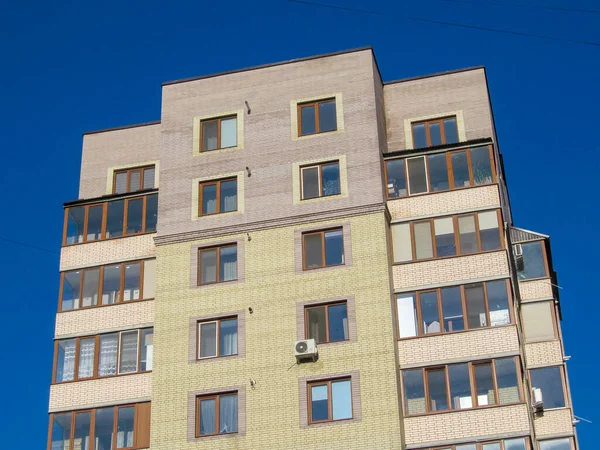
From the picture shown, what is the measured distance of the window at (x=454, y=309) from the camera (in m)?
40.3

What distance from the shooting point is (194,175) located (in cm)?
4528

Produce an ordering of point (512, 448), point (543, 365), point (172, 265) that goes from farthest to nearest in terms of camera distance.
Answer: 1. point (543, 365)
2. point (172, 265)
3. point (512, 448)

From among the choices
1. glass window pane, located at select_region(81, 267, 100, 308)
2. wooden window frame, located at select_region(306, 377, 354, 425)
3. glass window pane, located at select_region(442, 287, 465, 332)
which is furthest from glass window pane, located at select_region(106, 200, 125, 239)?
glass window pane, located at select_region(442, 287, 465, 332)

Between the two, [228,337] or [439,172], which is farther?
[439,172]

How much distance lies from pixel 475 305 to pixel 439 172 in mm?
5956

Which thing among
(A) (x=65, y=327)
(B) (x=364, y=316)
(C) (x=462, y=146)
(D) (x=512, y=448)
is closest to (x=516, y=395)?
(D) (x=512, y=448)

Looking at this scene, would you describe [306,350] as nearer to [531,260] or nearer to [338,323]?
[338,323]

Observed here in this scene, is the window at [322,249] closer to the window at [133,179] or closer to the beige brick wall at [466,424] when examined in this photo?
the beige brick wall at [466,424]

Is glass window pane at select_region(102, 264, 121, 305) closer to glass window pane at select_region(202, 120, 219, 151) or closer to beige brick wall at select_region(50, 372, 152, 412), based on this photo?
beige brick wall at select_region(50, 372, 152, 412)

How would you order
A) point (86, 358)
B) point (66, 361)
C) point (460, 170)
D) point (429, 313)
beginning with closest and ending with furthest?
point (429, 313) → point (86, 358) → point (66, 361) → point (460, 170)

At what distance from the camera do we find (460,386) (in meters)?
39.3

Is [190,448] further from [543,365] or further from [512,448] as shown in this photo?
[543,365]

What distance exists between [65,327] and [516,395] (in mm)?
17549

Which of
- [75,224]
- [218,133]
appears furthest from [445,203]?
[75,224]
